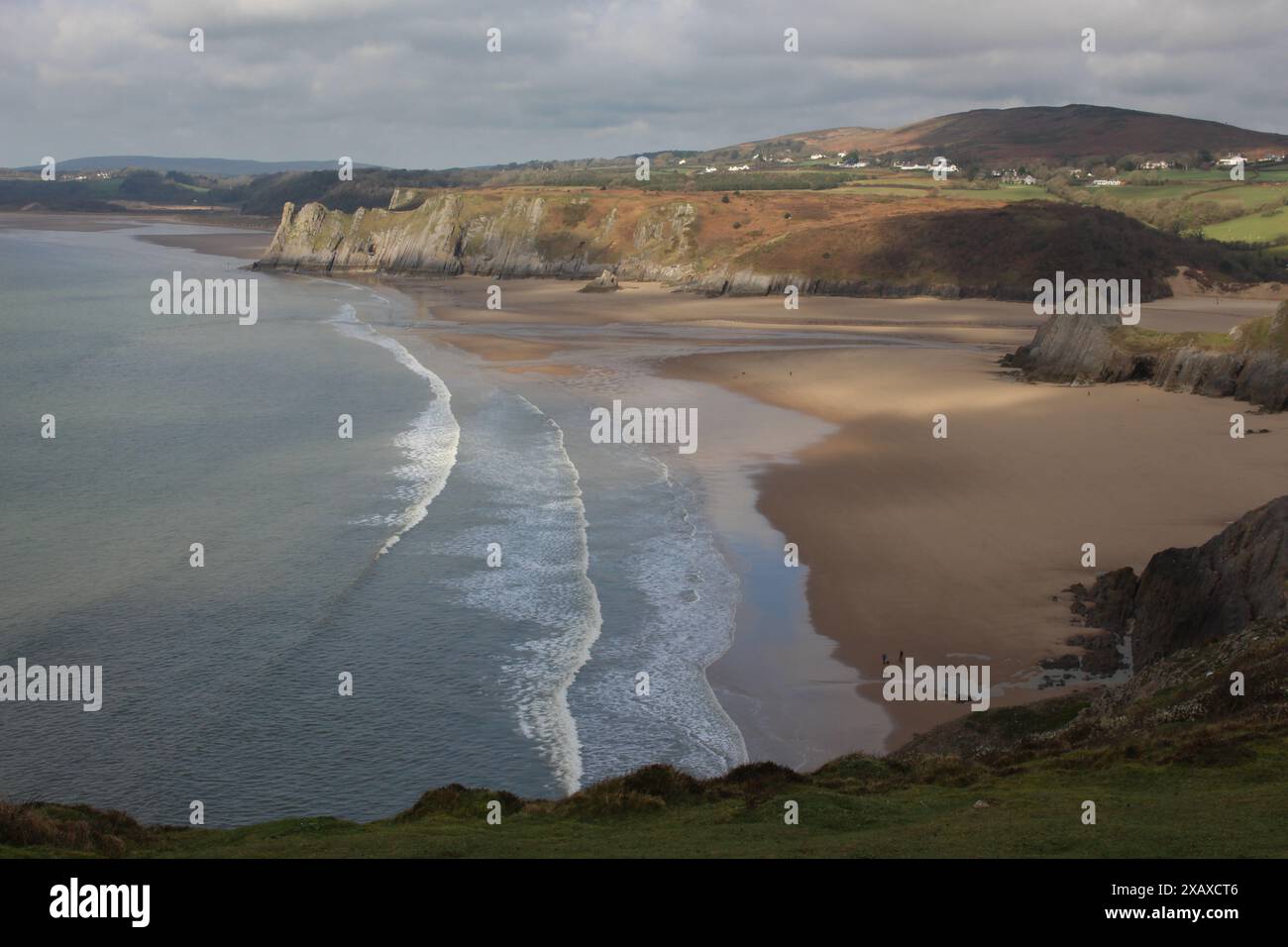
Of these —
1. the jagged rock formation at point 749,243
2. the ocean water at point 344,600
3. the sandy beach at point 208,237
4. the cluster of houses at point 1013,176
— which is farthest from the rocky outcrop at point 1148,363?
the cluster of houses at point 1013,176

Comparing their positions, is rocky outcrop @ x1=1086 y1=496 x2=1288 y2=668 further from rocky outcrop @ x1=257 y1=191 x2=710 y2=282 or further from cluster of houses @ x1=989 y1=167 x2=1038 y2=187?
cluster of houses @ x1=989 y1=167 x2=1038 y2=187

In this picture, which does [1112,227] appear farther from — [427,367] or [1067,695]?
[1067,695]

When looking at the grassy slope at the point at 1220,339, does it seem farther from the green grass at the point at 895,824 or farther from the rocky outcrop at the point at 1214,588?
the green grass at the point at 895,824

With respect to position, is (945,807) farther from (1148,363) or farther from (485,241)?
(485,241)

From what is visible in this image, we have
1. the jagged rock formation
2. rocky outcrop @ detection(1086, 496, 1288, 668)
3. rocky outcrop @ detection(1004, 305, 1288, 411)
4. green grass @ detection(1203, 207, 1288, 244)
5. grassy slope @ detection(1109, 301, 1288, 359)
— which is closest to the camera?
rocky outcrop @ detection(1086, 496, 1288, 668)

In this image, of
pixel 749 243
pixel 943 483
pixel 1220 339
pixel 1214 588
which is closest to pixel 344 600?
pixel 1214 588

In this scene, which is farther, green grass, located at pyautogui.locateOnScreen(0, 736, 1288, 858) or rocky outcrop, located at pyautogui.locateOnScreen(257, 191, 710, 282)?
rocky outcrop, located at pyautogui.locateOnScreen(257, 191, 710, 282)

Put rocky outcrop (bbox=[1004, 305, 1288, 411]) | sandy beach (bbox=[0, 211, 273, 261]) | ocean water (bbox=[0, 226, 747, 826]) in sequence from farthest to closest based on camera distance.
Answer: sandy beach (bbox=[0, 211, 273, 261])
rocky outcrop (bbox=[1004, 305, 1288, 411])
ocean water (bbox=[0, 226, 747, 826])

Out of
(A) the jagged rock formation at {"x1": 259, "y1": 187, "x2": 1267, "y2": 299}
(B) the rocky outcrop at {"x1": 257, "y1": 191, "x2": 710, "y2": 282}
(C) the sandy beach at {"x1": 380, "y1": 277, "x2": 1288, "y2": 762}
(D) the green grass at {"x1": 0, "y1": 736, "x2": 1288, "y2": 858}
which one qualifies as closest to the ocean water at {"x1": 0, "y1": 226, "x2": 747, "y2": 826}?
(C) the sandy beach at {"x1": 380, "y1": 277, "x2": 1288, "y2": 762}
